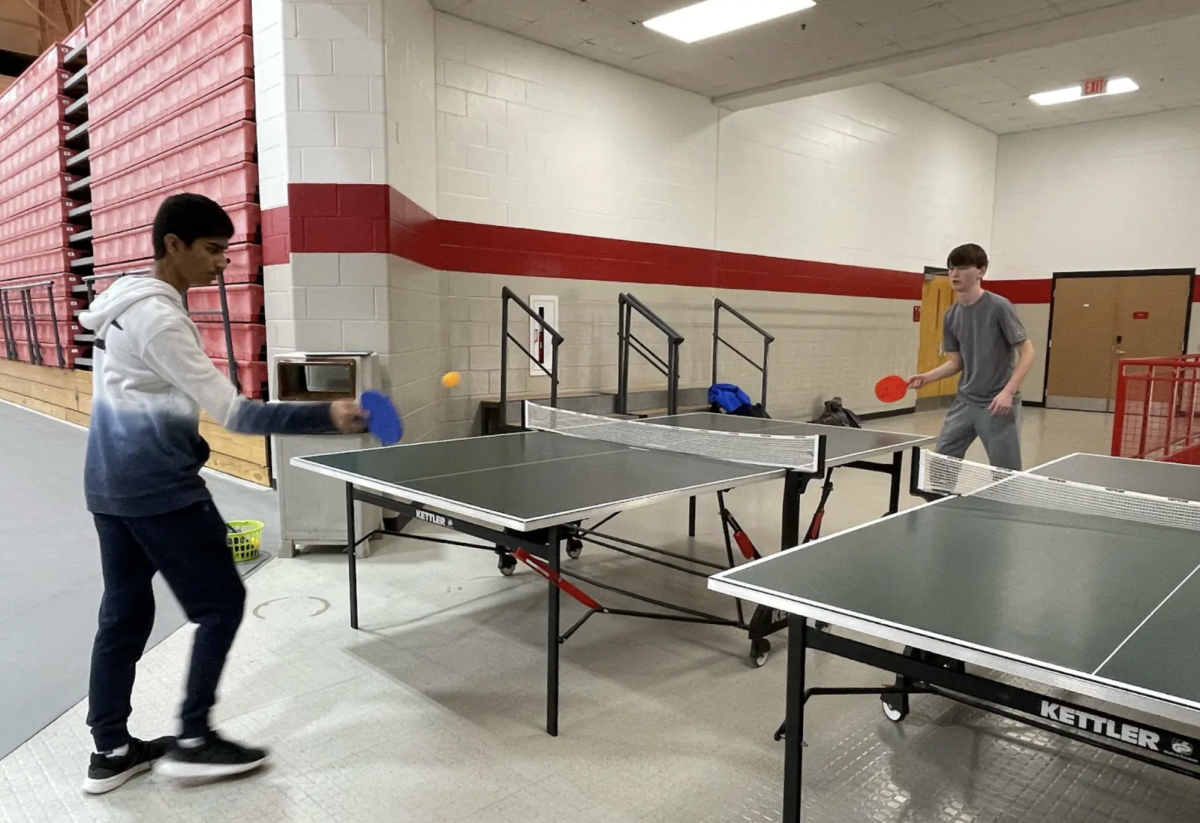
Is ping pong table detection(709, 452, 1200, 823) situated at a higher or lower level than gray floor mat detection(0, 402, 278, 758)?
higher

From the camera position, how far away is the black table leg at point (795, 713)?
5.58 feet

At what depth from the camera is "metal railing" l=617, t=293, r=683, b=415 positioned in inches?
243

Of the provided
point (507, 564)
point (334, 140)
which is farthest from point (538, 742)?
point (334, 140)

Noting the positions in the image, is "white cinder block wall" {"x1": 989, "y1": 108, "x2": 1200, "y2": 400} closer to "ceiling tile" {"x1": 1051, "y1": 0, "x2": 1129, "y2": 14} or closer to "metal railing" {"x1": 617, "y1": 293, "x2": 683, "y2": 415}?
"ceiling tile" {"x1": 1051, "y1": 0, "x2": 1129, "y2": 14}

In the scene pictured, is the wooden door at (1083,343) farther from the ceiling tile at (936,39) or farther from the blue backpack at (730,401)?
the blue backpack at (730,401)

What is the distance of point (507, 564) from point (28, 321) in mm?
9093

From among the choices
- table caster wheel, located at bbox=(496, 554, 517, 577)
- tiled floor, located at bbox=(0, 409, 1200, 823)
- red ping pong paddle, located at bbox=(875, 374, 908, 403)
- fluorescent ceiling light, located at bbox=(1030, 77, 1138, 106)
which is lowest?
tiled floor, located at bbox=(0, 409, 1200, 823)

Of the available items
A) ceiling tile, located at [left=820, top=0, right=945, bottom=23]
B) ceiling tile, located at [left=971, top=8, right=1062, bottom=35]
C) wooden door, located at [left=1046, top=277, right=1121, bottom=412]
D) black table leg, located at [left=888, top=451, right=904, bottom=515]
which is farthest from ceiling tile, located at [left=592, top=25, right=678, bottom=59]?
wooden door, located at [left=1046, top=277, right=1121, bottom=412]

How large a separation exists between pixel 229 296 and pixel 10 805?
12.8 feet

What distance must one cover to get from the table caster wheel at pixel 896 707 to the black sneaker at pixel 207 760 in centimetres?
205

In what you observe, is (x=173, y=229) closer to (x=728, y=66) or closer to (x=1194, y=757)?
(x=1194, y=757)

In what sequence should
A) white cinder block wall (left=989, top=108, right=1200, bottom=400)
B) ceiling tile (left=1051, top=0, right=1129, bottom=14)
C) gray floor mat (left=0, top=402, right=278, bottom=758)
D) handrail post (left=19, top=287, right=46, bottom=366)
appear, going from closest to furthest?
gray floor mat (left=0, top=402, right=278, bottom=758) < ceiling tile (left=1051, top=0, right=1129, bottom=14) < handrail post (left=19, top=287, right=46, bottom=366) < white cinder block wall (left=989, top=108, right=1200, bottom=400)

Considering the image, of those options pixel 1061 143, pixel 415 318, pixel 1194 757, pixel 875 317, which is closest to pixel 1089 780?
pixel 1194 757

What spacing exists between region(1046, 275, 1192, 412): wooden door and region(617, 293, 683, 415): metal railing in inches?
298
